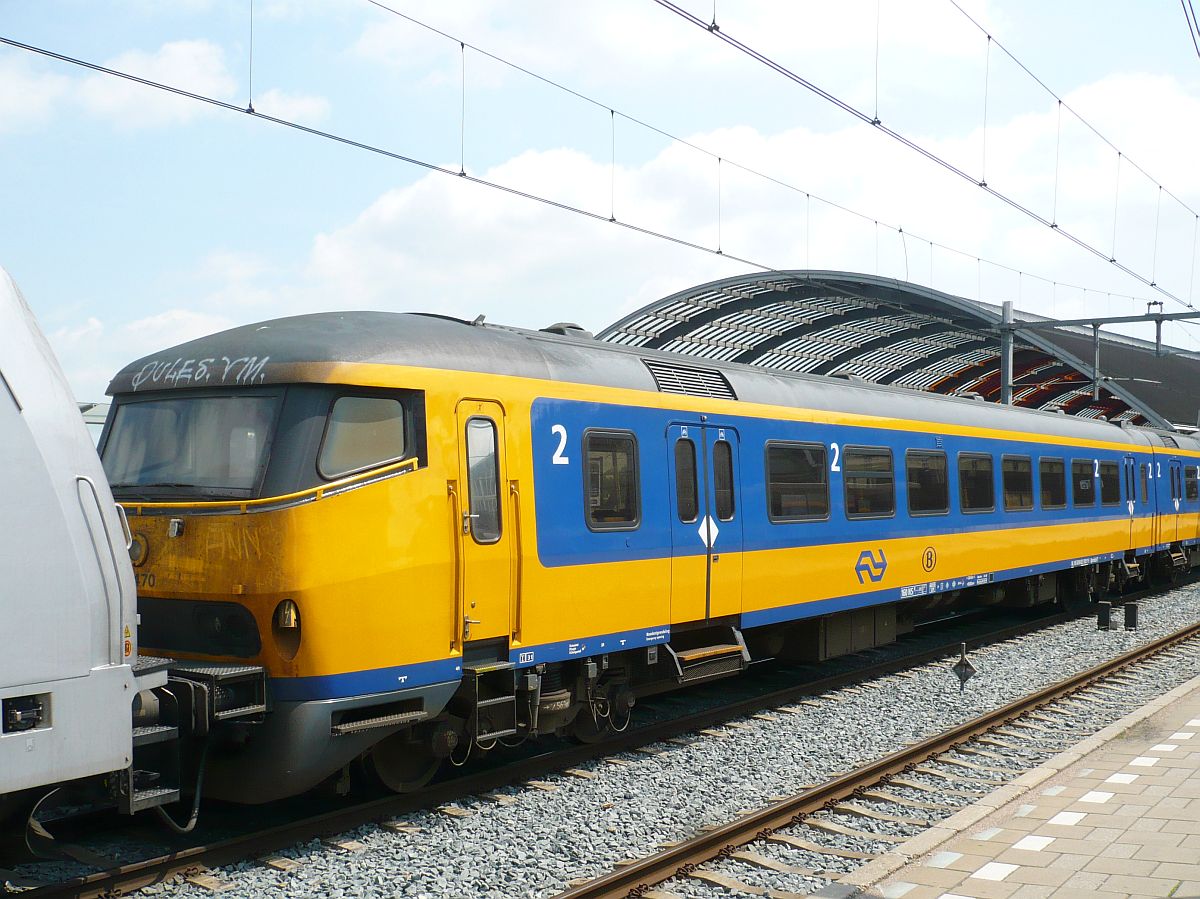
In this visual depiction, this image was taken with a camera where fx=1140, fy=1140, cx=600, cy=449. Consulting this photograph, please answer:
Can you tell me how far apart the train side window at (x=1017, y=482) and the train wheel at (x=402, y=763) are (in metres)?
10.6

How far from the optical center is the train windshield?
7.11 m

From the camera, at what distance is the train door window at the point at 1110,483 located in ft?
64.3

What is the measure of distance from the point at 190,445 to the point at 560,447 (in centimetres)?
264

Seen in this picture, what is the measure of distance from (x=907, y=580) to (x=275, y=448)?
343 inches

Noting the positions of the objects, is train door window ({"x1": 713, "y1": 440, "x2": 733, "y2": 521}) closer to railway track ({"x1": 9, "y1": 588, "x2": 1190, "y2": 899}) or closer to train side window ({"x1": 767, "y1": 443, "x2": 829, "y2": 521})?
train side window ({"x1": 767, "y1": 443, "x2": 829, "y2": 521})

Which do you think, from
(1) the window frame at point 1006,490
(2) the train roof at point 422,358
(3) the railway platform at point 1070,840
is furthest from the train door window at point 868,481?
(3) the railway platform at point 1070,840

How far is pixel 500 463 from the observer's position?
8031 millimetres

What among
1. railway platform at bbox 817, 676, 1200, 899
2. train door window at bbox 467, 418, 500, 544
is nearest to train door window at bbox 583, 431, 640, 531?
train door window at bbox 467, 418, 500, 544

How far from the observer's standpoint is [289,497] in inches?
267

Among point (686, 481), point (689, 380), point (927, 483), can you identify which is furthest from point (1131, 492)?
point (686, 481)

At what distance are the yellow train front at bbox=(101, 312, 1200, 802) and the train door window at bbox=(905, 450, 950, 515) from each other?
5.17 ft

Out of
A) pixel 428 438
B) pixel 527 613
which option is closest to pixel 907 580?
pixel 527 613

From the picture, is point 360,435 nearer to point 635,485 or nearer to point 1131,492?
point 635,485

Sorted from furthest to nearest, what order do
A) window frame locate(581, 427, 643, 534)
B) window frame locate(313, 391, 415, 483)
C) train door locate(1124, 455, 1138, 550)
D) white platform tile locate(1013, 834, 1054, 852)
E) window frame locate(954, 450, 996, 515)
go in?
train door locate(1124, 455, 1138, 550)
window frame locate(954, 450, 996, 515)
window frame locate(581, 427, 643, 534)
window frame locate(313, 391, 415, 483)
white platform tile locate(1013, 834, 1054, 852)
